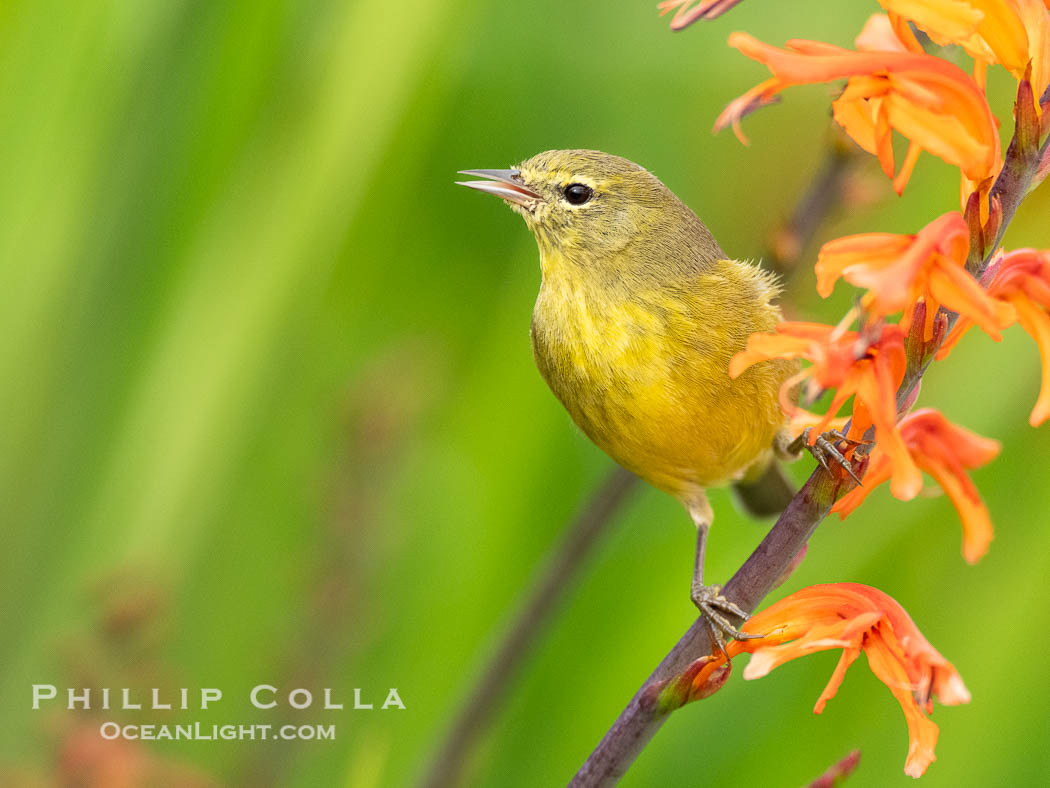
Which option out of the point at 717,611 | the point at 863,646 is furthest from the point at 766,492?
the point at 863,646

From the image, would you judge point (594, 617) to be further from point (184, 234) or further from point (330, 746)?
point (184, 234)

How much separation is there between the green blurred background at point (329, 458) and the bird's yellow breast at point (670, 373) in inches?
6.6

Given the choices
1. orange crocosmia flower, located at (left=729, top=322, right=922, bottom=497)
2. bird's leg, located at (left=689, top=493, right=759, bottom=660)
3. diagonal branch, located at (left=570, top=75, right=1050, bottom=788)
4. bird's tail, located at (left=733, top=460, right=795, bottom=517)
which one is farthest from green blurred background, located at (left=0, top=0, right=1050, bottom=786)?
orange crocosmia flower, located at (left=729, top=322, right=922, bottom=497)

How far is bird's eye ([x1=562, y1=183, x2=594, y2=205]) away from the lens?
5.32ft

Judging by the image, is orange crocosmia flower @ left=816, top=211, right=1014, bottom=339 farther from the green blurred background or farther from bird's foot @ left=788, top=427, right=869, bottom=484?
the green blurred background

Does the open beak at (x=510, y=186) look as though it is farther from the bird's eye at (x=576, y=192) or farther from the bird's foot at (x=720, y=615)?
the bird's foot at (x=720, y=615)

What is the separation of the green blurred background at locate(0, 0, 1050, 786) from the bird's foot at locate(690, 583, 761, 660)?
0.39m

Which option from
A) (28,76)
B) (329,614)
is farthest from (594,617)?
(28,76)

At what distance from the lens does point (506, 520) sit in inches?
67.3

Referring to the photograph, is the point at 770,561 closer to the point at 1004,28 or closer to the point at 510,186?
the point at 1004,28

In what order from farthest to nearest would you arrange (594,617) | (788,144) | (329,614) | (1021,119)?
(788,144), (594,617), (329,614), (1021,119)

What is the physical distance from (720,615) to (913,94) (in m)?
0.43

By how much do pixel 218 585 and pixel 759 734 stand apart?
82 centimetres

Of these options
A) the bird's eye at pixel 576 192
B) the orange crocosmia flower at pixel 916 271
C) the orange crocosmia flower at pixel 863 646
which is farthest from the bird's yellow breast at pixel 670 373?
the orange crocosmia flower at pixel 916 271
